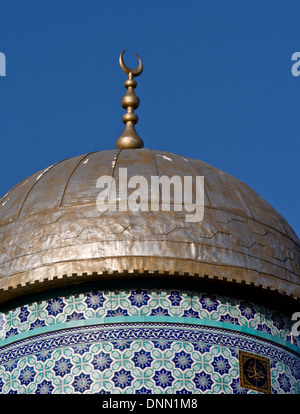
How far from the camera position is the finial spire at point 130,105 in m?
18.4

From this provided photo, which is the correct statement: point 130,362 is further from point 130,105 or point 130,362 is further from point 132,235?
point 130,105

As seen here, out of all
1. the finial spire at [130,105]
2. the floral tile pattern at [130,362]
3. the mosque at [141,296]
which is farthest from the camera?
the finial spire at [130,105]

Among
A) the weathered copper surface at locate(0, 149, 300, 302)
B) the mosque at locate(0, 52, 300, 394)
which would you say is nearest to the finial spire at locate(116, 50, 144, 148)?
the weathered copper surface at locate(0, 149, 300, 302)

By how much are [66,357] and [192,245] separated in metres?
1.56

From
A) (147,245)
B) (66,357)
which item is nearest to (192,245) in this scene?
(147,245)

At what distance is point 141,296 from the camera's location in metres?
16.3

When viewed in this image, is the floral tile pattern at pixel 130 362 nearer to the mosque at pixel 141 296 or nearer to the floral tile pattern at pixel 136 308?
the mosque at pixel 141 296

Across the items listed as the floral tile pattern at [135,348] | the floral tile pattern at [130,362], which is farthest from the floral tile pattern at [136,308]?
the floral tile pattern at [130,362]

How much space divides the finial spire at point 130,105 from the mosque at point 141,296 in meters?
1.46

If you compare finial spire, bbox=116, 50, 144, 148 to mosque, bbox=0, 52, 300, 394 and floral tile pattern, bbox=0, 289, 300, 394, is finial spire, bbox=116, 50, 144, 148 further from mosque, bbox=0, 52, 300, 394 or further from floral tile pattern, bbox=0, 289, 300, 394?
floral tile pattern, bbox=0, 289, 300, 394

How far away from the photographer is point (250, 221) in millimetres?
16891

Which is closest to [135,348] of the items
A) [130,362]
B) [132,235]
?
[130,362]

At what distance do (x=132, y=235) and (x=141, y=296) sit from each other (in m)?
0.57
